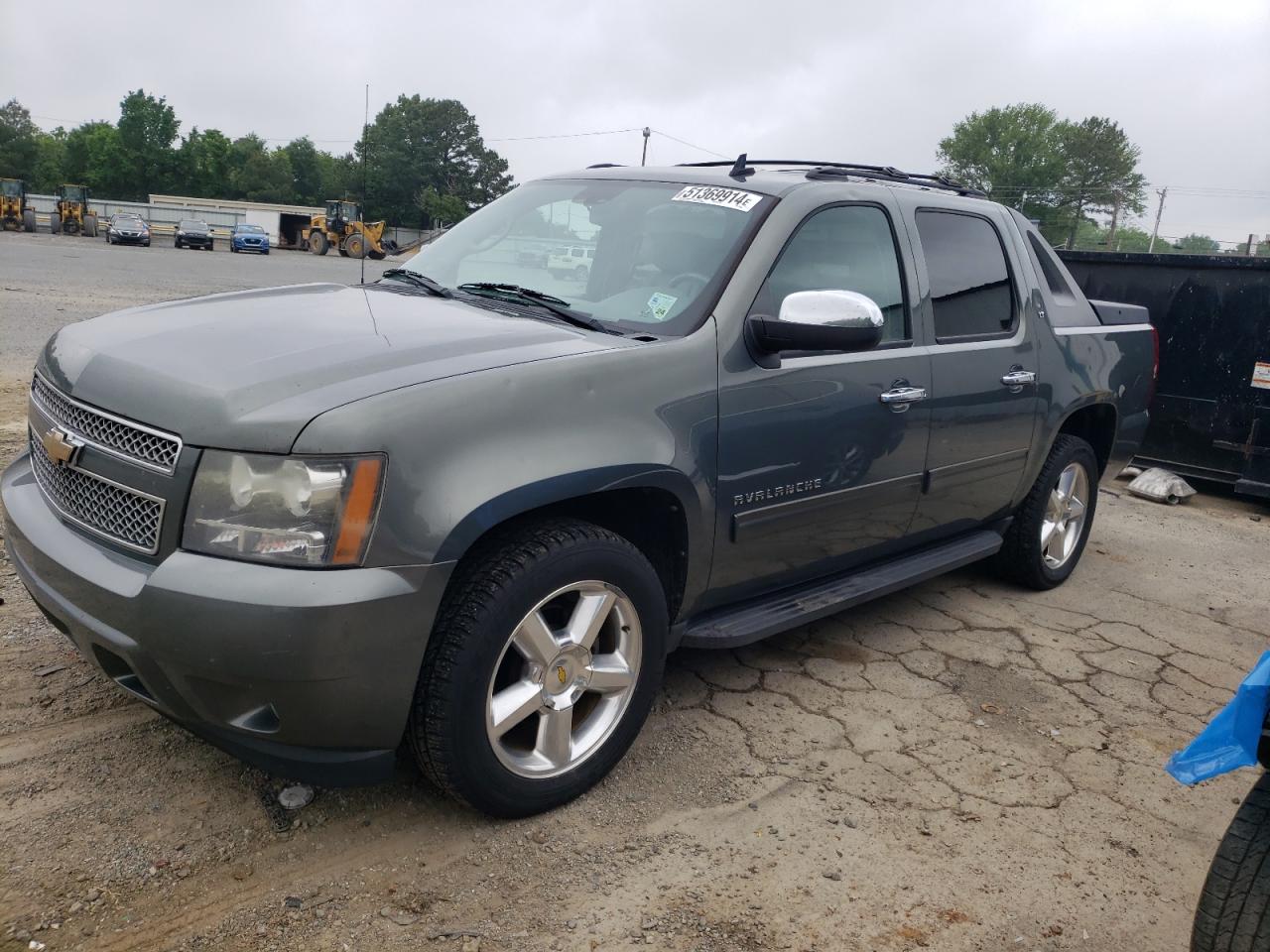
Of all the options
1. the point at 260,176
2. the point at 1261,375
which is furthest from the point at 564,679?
the point at 260,176

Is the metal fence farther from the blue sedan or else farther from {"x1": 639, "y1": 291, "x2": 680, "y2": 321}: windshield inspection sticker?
{"x1": 639, "y1": 291, "x2": 680, "y2": 321}: windshield inspection sticker

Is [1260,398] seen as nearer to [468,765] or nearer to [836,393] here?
[836,393]

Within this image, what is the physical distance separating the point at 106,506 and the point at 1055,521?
4.20m

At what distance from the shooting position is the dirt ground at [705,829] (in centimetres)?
236

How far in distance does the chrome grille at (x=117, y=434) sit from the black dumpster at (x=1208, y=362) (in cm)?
704

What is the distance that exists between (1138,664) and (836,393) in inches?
80.0

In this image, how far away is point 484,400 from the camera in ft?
7.97

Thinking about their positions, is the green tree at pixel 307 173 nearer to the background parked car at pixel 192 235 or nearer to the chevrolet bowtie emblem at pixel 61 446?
the background parked car at pixel 192 235

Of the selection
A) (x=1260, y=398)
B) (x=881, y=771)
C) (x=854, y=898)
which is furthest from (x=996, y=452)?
(x=1260, y=398)

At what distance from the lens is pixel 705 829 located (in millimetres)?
2789

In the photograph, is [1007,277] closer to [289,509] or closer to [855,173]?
[855,173]

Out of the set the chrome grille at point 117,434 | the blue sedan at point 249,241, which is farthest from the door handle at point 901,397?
the blue sedan at point 249,241

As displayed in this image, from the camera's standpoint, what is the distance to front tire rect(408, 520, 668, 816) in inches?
95.8

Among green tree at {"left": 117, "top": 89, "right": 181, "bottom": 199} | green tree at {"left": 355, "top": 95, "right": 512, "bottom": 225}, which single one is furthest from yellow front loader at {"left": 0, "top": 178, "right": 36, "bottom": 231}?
green tree at {"left": 117, "top": 89, "right": 181, "bottom": 199}
